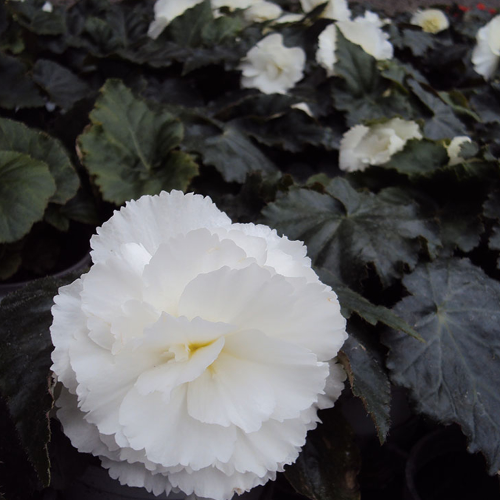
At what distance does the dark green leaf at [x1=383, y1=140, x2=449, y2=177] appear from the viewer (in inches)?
41.9

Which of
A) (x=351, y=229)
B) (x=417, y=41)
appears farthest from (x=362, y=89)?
(x=351, y=229)

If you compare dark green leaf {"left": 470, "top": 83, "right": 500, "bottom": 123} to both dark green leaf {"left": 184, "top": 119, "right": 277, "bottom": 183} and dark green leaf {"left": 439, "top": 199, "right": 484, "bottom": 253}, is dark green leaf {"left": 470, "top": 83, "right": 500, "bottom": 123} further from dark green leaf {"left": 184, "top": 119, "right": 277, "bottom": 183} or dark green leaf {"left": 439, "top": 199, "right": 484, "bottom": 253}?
dark green leaf {"left": 184, "top": 119, "right": 277, "bottom": 183}

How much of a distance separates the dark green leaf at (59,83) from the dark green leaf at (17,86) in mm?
67

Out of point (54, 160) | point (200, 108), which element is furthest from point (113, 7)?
point (54, 160)

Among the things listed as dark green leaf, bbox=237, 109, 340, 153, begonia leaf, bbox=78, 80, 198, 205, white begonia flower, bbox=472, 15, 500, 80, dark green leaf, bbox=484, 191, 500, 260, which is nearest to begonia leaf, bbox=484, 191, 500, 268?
dark green leaf, bbox=484, 191, 500, 260

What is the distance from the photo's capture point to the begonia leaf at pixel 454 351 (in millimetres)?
727

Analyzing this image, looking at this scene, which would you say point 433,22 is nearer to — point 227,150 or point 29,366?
point 227,150

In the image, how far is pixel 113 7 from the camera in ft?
5.27

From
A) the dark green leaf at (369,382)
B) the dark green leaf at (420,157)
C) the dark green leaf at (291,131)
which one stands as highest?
the dark green leaf at (369,382)

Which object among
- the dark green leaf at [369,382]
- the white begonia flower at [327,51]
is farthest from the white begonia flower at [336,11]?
the dark green leaf at [369,382]

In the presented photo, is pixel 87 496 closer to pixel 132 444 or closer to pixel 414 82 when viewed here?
pixel 132 444

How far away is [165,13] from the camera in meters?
1.51

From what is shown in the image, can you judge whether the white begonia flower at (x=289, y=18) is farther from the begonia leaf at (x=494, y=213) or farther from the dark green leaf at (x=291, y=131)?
the begonia leaf at (x=494, y=213)

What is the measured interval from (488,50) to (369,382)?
3.75 feet
